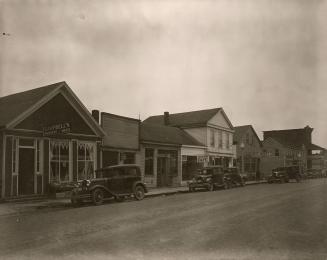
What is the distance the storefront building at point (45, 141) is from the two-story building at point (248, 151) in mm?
23973

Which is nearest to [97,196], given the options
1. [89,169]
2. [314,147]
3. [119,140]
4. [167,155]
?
[89,169]

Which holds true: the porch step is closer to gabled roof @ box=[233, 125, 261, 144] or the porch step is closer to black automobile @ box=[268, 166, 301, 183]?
black automobile @ box=[268, 166, 301, 183]

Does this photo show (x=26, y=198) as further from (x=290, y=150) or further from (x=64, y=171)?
(x=290, y=150)

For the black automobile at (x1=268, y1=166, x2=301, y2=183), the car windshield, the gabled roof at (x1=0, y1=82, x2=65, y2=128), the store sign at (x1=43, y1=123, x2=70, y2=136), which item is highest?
the gabled roof at (x1=0, y1=82, x2=65, y2=128)

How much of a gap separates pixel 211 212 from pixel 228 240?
5.06m

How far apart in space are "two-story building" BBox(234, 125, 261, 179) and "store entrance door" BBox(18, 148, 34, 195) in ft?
89.9

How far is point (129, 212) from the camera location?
47.1 feet

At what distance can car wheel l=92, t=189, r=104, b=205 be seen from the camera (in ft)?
59.5

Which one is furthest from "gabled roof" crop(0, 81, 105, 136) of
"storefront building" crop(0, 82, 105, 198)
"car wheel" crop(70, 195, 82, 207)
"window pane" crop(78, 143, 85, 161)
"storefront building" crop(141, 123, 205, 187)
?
"storefront building" crop(141, 123, 205, 187)

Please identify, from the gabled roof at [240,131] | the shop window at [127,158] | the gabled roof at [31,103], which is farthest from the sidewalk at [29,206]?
the gabled roof at [240,131]

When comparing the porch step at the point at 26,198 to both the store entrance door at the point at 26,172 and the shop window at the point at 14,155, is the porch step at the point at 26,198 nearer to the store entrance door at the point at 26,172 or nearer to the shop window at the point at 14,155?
the store entrance door at the point at 26,172

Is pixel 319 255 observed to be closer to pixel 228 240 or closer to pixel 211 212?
pixel 228 240

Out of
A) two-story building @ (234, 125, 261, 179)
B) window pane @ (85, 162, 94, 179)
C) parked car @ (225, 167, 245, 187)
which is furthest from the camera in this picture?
two-story building @ (234, 125, 261, 179)

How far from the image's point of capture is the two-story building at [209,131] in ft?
125
